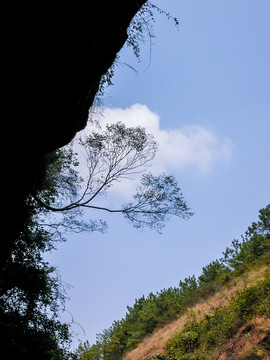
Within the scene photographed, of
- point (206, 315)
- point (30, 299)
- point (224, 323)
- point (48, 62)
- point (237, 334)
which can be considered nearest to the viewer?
point (48, 62)

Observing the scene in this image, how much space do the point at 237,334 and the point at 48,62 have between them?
13.8m

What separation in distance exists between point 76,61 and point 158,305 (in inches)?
1096

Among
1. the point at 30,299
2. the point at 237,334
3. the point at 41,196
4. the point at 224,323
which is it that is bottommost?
the point at 237,334

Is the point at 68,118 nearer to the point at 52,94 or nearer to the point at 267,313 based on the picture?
the point at 52,94

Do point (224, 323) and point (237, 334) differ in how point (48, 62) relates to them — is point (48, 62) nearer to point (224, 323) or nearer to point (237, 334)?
point (237, 334)

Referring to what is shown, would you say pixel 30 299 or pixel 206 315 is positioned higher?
pixel 30 299

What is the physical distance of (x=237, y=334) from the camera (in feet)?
33.6

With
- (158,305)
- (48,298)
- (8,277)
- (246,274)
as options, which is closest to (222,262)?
(246,274)

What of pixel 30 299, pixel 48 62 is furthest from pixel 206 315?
pixel 48 62

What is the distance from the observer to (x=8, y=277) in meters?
7.23

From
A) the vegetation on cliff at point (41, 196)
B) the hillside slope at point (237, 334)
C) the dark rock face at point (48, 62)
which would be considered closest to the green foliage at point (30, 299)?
the vegetation on cliff at point (41, 196)

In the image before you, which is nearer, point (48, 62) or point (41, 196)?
point (48, 62)

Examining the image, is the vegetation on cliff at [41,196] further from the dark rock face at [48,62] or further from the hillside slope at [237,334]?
the hillside slope at [237,334]

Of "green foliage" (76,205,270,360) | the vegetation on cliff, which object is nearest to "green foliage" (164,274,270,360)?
"green foliage" (76,205,270,360)
